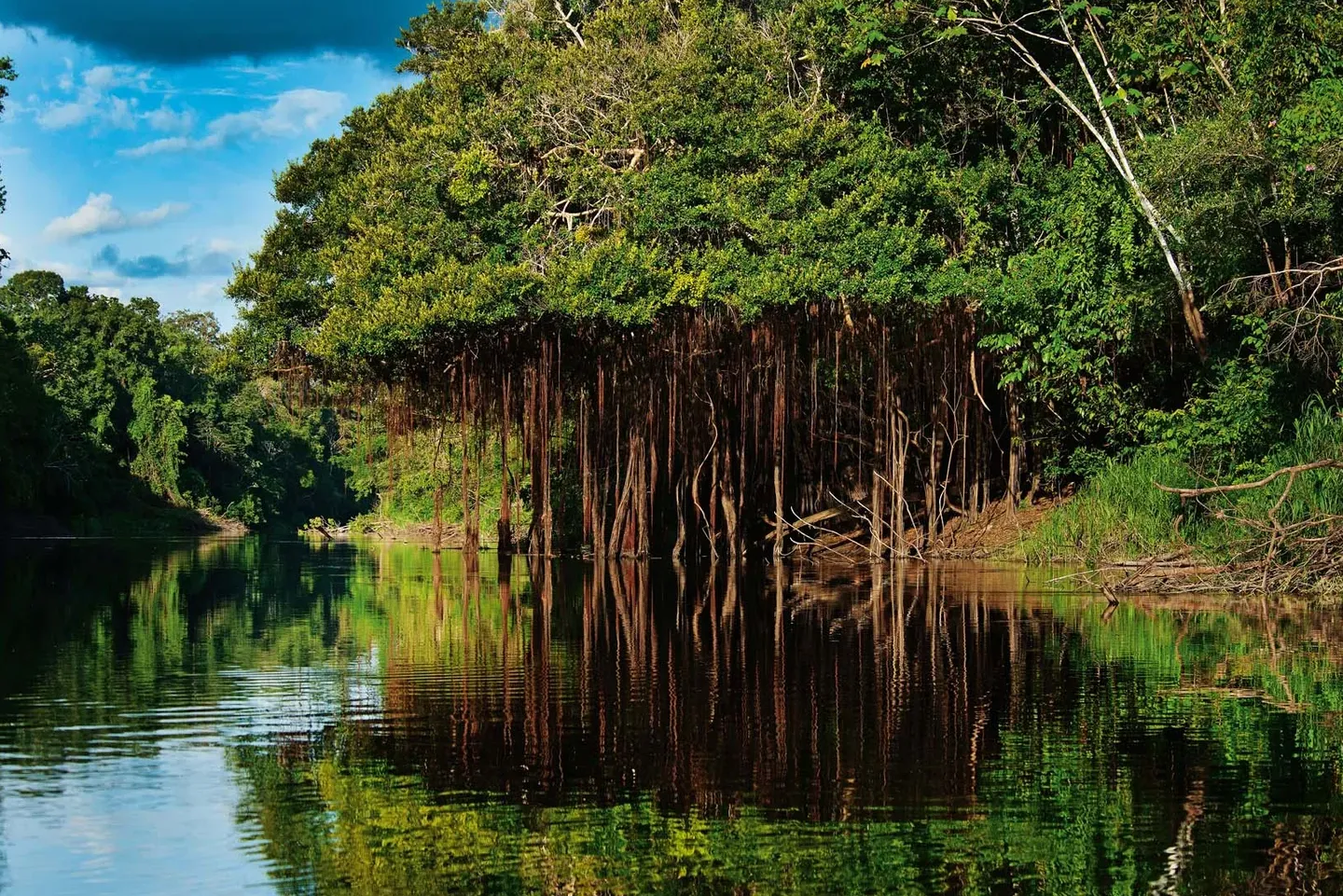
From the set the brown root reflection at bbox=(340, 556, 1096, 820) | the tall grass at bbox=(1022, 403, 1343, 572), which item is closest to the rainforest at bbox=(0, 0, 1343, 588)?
the tall grass at bbox=(1022, 403, 1343, 572)

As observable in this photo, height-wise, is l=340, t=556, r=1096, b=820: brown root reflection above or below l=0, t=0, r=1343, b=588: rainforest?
below

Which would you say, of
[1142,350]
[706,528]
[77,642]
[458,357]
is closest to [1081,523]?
[1142,350]

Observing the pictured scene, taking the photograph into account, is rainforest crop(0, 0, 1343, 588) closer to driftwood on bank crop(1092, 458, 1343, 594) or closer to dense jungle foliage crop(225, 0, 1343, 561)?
dense jungle foliage crop(225, 0, 1343, 561)

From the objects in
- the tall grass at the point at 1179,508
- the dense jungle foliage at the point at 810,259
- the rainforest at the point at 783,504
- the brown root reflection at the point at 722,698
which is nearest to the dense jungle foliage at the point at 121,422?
the rainforest at the point at 783,504

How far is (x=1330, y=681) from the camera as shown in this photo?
9344 millimetres

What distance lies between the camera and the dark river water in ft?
17.3

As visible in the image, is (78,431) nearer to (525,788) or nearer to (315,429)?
(315,429)

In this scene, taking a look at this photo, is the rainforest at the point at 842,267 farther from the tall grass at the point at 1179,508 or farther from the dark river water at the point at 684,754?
the dark river water at the point at 684,754

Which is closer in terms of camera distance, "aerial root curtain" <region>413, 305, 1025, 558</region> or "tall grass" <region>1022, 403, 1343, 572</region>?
"tall grass" <region>1022, 403, 1343, 572</region>

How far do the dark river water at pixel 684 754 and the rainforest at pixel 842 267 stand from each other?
497cm

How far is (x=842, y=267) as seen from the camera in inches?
884

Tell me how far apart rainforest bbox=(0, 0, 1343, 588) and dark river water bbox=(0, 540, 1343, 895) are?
4.97 metres

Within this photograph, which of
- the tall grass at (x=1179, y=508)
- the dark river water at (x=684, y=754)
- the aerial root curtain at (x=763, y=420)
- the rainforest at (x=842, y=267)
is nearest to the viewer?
the dark river water at (x=684, y=754)

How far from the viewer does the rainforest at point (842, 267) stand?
59.0 feet
